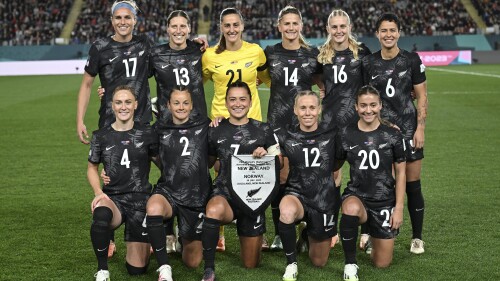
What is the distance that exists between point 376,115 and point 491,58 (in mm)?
32281

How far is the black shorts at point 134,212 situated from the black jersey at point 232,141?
58 centimetres

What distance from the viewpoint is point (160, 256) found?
5250 mm

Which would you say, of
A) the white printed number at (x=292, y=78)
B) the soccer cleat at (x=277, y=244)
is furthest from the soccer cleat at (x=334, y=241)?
the white printed number at (x=292, y=78)

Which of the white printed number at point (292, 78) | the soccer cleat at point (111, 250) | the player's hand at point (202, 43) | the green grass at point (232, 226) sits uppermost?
the player's hand at point (202, 43)

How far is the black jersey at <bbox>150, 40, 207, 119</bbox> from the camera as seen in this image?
6.40 metres

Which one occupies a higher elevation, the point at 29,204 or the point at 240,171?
the point at 240,171

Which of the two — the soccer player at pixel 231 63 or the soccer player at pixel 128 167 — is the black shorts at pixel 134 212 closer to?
the soccer player at pixel 128 167

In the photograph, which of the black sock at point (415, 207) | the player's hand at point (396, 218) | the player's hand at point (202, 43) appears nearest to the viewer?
the player's hand at point (396, 218)

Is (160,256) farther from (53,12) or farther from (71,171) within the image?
(53,12)

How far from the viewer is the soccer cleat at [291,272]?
208 inches

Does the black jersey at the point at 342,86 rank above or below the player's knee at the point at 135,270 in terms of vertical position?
above

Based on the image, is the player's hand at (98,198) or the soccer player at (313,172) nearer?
the player's hand at (98,198)

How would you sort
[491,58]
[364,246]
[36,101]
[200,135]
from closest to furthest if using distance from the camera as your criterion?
[200,135] → [364,246] → [36,101] → [491,58]

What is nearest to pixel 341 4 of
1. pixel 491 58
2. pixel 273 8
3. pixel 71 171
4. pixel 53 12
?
pixel 273 8
